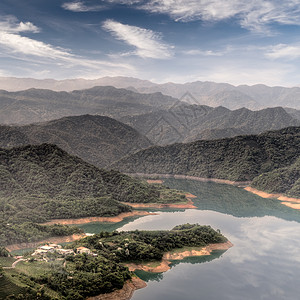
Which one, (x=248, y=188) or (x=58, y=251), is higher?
(x=58, y=251)

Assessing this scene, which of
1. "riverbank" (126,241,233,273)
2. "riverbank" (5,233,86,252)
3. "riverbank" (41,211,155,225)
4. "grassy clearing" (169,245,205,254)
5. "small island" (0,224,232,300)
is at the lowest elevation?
"riverbank" (41,211,155,225)

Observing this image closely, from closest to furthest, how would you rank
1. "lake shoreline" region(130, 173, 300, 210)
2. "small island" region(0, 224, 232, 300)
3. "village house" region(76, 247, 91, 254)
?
"small island" region(0, 224, 232, 300) → "village house" region(76, 247, 91, 254) → "lake shoreline" region(130, 173, 300, 210)

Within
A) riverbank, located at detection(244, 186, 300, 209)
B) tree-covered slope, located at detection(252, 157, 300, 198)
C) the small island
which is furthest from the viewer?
tree-covered slope, located at detection(252, 157, 300, 198)

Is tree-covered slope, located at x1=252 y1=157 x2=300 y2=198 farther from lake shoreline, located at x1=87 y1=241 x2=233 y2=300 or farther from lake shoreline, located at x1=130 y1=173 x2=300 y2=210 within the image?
lake shoreline, located at x1=87 y1=241 x2=233 y2=300

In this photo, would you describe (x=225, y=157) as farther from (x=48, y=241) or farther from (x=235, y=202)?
(x=48, y=241)

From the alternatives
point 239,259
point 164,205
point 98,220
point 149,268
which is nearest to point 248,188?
point 164,205

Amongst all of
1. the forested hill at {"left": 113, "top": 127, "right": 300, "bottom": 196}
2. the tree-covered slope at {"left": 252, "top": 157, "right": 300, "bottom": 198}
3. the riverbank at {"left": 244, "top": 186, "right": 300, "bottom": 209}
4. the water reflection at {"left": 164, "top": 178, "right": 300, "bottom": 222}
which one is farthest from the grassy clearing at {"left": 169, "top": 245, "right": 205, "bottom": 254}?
the forested hill at {"left": 113, "top": 127, "right": 300, "bottom": 196}

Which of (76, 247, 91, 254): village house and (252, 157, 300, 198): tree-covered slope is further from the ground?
(252, 157, 300, 198): tree-covered slope

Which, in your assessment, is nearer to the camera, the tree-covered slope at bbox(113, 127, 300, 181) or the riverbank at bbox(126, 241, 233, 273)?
the riverbank at bbox(126, 241, 233, 273)

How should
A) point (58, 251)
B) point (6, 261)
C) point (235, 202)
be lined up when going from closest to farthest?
point (6, 261), point (58, 251), point (235, 202)
